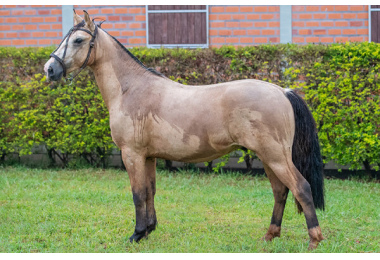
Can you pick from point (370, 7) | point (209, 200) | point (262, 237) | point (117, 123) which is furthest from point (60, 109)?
point (370, 7)

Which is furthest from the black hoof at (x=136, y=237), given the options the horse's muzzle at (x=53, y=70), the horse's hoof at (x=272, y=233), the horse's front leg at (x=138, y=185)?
the horse's muzzle at (x=53, y=70)

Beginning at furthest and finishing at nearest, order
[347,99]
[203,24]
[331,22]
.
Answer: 1. [203,24]
2. [331,22]
3. [347,99]

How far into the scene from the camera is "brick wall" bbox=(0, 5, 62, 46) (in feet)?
32.3

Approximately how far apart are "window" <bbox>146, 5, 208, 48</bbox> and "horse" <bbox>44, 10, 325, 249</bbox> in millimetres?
5056

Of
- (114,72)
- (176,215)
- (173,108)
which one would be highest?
(114,72)

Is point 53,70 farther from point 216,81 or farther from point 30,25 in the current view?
point 30,25

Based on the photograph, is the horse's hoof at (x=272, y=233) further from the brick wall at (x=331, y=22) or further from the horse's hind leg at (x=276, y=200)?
the brick wall at (x=331, y=22)

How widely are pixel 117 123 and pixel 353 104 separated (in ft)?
15.6

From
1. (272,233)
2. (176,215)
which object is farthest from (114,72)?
(272,233)

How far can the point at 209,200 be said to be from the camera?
6531mm

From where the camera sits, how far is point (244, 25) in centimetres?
948

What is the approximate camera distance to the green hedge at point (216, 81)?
760 cm

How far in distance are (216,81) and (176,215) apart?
10.5ft

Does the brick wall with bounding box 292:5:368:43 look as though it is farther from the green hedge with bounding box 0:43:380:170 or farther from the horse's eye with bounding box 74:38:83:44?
the horse's eye with bounding box 74:38:83:44
